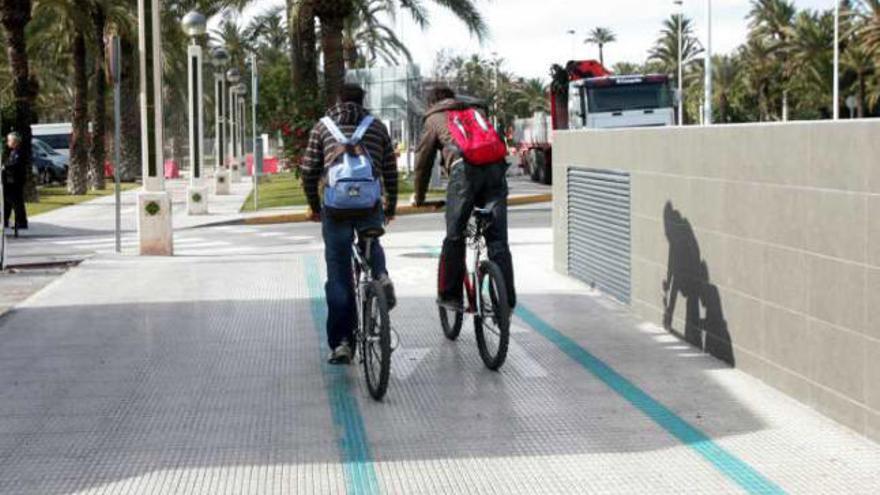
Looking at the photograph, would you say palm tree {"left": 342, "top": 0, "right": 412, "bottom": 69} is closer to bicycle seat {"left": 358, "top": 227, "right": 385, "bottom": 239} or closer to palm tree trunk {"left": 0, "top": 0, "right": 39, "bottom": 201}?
palm tree trunk {"left": 0, "top": 0, "right": 39, "bottom": 201}

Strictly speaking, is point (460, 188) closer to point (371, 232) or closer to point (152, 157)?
point (371, 232)

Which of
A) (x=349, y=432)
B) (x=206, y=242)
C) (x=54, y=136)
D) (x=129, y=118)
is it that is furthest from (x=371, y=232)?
(x=54, y=136)

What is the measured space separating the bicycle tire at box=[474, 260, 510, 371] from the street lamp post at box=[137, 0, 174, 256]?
9.51 metres

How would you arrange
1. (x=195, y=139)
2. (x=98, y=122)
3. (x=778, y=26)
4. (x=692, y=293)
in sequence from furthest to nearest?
(x=778, y=26) → (x=98, y=122) → (x=195, y=139) → (x=692, y=293)

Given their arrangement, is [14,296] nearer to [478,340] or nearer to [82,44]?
[478,340]

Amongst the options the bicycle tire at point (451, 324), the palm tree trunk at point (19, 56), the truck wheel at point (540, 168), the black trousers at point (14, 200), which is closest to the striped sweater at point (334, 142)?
the bicycle tire at point (451, 324)

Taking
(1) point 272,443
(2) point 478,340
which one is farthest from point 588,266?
(1) point 272,443

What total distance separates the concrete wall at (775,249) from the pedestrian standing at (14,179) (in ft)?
47.0

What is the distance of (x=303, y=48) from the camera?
1620 inches

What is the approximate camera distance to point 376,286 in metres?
7.89

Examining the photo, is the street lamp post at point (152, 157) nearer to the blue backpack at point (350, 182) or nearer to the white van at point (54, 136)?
the blue backpack at point (350, 182)

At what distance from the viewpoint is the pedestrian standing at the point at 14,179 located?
75.4 feet

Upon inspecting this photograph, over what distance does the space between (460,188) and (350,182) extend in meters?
0.99

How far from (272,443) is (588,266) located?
6.73 metres
